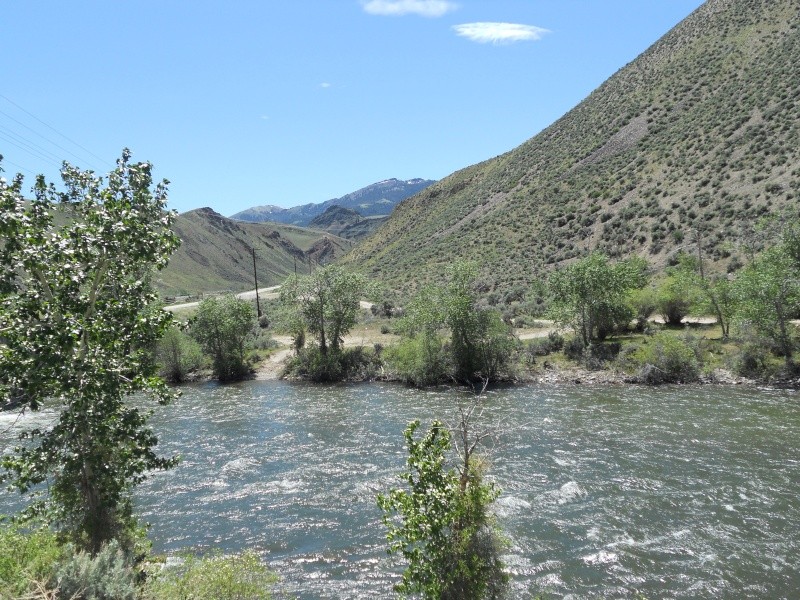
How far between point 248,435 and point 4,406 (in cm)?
1613

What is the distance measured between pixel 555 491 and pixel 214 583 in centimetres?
1092

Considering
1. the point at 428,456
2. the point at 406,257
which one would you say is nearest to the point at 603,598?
the point at 428,456

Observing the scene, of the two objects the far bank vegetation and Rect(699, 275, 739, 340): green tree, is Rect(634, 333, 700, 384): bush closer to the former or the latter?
the far bank vegetation

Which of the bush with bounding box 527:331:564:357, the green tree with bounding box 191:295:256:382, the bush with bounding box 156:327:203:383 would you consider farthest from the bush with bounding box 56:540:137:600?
the bush with bounding box 156:327:203:383

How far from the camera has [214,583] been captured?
380 inches

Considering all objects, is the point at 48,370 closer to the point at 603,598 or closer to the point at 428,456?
the point at 428,456

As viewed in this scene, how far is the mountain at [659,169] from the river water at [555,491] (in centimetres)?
2973

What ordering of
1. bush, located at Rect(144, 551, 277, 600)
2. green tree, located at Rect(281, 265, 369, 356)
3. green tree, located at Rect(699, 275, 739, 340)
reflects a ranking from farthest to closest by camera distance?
green tree, located at Rect(281, 265, 369, 356)
green tree, located at Rect(699, 275, 739, 340)
bush, located at Rect(144, 551, 277, 600)

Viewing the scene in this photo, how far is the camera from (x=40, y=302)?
876cm

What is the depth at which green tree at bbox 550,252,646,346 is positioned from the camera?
118ft

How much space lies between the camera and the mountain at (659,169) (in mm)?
55719

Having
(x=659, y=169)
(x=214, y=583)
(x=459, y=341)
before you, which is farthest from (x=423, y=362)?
(x=659, y=169)

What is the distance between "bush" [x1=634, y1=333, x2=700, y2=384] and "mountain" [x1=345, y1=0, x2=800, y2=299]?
63.7 ft

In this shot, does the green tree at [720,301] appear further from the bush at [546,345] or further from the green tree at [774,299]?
the bush at [546,345]
